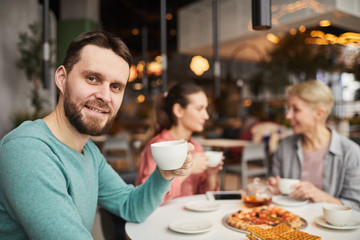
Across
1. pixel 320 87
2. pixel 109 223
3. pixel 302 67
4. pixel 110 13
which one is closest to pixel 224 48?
pixel 302 67

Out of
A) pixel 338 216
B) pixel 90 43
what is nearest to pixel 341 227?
pixel 338 216

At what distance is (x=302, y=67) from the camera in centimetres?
766

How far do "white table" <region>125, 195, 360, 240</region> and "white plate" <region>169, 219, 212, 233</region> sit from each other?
0.02 metres

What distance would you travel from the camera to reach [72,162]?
1024mm

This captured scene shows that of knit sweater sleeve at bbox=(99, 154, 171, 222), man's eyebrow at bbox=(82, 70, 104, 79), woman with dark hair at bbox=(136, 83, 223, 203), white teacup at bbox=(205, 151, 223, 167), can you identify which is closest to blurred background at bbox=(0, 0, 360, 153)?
woman with dark hair at bbox=(136, 83, 223, 203)

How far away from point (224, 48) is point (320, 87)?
784cm

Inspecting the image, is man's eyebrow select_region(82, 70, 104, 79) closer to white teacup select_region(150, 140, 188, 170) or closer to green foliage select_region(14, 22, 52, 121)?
white teacup select_region(150, 140, 188, 170)

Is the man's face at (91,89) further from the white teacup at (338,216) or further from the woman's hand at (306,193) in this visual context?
the woman's hand at (306,193)

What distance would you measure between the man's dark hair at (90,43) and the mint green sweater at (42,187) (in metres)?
0.24

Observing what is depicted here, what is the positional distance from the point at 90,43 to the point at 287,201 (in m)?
1.19

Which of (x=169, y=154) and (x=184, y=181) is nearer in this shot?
(x=169, y=154)

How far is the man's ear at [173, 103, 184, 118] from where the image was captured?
1.99m

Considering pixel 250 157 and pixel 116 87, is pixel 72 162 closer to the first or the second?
pixel 116 87

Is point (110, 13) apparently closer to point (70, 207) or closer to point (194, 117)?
point (194, 117)
